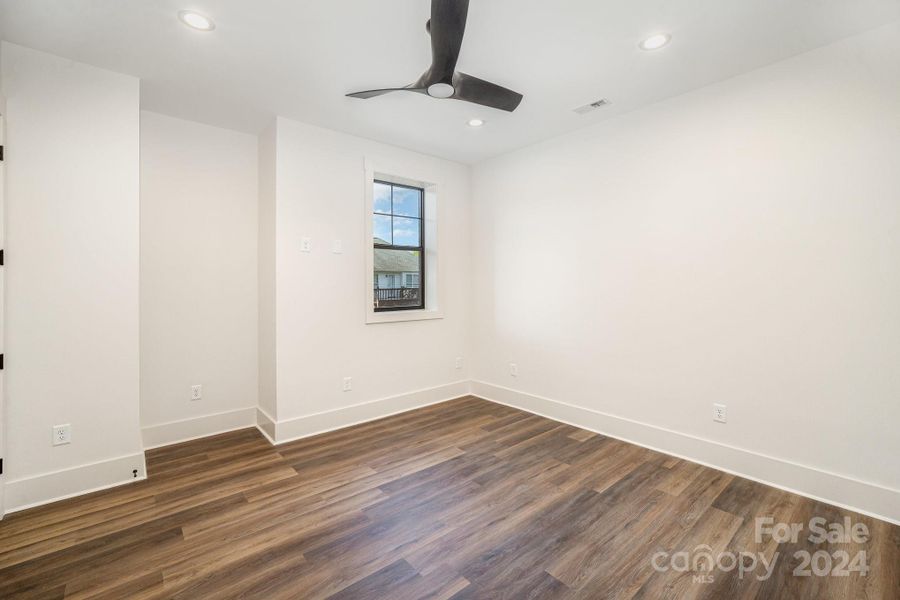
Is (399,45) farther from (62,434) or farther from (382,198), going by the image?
(62,434)

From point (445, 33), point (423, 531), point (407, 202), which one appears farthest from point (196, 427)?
point (445, 33)

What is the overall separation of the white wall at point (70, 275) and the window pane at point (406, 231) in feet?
7.27

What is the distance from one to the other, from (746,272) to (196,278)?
13.6 ft

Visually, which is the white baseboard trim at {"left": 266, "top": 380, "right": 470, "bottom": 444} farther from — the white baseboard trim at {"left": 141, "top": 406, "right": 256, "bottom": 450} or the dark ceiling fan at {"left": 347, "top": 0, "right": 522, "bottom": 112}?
the dark ceiling fan at {"left": 347, "top": 0, "right": 522, "bottom": 112}

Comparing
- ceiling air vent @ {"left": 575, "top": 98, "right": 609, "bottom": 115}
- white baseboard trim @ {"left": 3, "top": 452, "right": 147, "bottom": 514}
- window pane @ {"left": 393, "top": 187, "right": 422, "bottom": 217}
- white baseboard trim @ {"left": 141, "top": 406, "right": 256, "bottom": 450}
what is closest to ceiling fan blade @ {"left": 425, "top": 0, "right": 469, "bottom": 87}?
ceiling air vent @ {"left": 575, "top": 98, "right": 609, "bottom": 115}

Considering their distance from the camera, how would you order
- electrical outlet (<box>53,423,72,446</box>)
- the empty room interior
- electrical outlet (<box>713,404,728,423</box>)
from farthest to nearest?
electrical outlet (<box>713,404,728,423</box>), electrical outlet (<box>53,423,72,446</box>), the empty room interior

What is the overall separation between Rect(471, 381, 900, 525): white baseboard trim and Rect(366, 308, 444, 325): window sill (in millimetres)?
1394

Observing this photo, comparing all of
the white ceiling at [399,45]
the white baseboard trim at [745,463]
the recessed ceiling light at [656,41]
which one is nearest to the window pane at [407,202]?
the white ceiling at [399,45]

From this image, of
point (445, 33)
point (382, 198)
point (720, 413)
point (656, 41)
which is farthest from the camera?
point (382, 198)

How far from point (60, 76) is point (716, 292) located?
439 centimetres

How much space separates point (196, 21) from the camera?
81.7 inches

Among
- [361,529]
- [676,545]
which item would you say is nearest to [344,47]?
[361,529]

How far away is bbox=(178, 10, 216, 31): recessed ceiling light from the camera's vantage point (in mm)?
2023

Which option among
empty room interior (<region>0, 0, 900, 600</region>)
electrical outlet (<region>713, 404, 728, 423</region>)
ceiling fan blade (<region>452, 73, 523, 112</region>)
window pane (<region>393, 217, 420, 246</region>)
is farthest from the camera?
window pane (<region>393, 217, 420, 246</region>)
